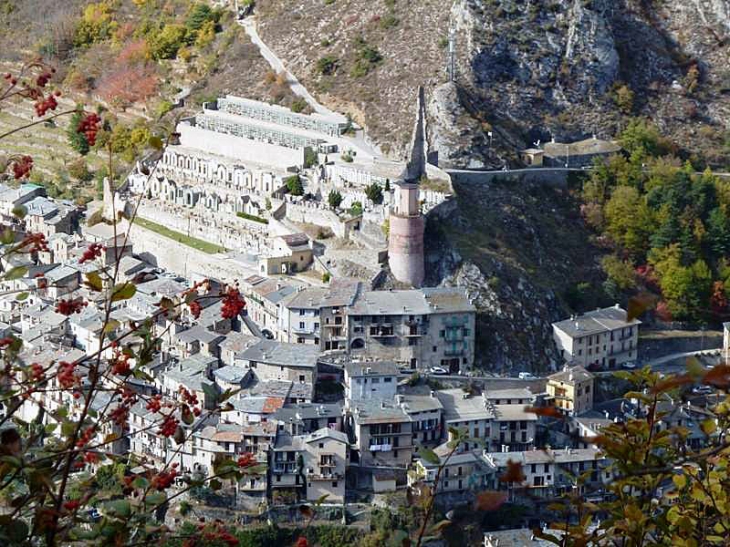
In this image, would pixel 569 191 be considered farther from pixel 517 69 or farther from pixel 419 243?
pixel 419 243

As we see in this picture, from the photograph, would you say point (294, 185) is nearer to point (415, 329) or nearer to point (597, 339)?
point (415, 329)

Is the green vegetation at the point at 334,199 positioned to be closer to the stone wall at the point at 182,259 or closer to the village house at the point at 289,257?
the village house at the point at 289,257

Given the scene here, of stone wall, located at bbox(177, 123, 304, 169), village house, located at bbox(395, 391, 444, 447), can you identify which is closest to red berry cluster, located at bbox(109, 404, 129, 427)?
village house, located at bbox(395, 391, 444, 447)

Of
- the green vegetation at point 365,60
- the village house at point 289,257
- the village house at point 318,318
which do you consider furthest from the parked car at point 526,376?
the green vegetation at point 365,60

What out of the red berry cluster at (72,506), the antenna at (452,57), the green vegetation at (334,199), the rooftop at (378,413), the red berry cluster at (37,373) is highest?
the red berry cluster at (37,373)

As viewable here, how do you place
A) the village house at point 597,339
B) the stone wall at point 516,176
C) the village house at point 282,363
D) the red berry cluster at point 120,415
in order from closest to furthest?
the red berry cluster at point 120,415 < the village house at point 282,363 < the village house at point 597,339 < the stone wall at point 516,176

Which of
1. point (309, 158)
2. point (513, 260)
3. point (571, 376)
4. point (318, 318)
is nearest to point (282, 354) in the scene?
point (318, 318)

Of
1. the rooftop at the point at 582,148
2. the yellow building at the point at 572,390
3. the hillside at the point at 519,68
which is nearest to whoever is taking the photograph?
the yellow building at the point at 572,390
